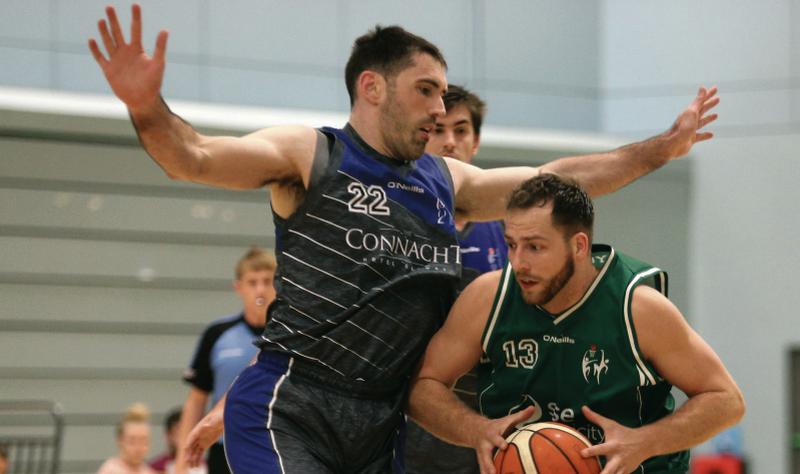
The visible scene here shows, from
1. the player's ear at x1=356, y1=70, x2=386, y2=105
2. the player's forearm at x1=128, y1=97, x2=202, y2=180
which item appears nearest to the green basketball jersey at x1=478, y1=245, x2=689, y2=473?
the player's ear at x1=356, y1=70, x2=386, y2=105

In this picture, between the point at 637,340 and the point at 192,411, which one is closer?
the point at 637,340

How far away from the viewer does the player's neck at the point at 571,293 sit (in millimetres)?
4215

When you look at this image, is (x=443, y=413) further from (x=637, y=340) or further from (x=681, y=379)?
(x=681, y=379)

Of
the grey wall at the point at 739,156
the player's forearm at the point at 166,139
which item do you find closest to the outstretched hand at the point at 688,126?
the player's forearm at the point at 166,139

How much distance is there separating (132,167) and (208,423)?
8176 mm

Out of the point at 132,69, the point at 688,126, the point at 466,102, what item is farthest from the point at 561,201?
the point at 466,102

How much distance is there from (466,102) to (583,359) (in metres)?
1.97

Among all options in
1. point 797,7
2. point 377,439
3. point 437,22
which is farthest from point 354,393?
point 797,7

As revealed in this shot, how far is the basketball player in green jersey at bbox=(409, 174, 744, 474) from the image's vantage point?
405 cm

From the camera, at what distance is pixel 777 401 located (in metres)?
13.5

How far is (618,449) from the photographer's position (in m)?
3.88

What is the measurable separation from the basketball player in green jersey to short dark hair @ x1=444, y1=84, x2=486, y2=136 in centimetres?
153

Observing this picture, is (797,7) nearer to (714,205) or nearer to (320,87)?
(714,205)

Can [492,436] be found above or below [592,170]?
below
